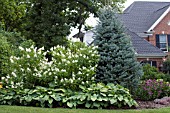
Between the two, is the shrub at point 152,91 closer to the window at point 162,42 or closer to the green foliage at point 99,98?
the green foliage at point 99,98

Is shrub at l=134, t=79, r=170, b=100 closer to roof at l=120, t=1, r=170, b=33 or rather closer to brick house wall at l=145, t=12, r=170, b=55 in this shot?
roof at l=120, t=1, r=170, b=33

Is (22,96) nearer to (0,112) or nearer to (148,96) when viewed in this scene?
(0,112)

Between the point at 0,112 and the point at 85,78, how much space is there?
2.65 meters

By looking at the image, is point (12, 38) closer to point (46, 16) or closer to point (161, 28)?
point (46, 16)

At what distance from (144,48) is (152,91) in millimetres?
12970

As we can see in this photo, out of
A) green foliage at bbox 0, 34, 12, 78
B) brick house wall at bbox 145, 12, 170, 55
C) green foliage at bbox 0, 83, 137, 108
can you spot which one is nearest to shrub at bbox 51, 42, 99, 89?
green foliage at bbox 0, 83, 137, 108

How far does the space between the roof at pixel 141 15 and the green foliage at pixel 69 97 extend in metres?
17.1

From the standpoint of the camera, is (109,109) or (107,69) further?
(107,69)

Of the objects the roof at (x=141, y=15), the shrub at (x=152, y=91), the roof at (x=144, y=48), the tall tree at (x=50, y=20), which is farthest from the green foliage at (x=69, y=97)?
the roof at (x=141, y=15)

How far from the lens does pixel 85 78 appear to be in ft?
27.1

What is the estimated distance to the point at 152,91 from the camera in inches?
375

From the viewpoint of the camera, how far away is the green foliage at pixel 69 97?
7.33 metres

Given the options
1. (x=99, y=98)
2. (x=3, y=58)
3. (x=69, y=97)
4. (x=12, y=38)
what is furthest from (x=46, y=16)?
(x=99, y=98)

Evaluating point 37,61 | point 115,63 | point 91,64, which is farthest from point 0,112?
point 115,63
